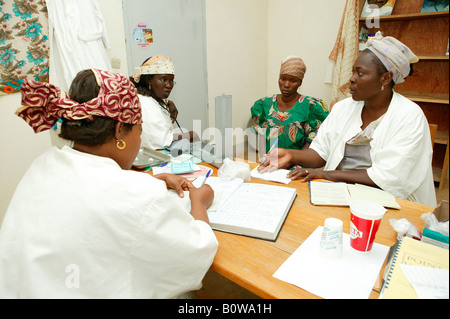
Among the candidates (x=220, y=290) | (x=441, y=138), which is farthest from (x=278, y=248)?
(x=441, y=138)

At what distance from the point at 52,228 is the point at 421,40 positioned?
395 cm

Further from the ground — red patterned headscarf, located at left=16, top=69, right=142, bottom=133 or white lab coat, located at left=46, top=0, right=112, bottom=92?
white lab coat, located at left=46, top=0, right=112, bottom=92

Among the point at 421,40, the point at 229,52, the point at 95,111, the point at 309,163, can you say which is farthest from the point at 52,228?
the point at 421,40

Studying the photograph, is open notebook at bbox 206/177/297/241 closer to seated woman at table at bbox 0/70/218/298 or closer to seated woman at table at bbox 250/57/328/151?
seated woman at table at bbox 0/70/218/298

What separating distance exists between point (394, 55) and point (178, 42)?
2274 millimetres

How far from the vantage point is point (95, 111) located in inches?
32.3

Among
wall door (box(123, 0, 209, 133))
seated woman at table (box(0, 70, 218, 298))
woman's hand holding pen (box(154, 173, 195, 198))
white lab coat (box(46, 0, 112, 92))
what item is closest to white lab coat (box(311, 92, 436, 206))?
woman's hand holding pen (box(154, 173, 195, 198))

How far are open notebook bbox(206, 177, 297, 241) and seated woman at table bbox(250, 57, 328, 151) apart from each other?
1.55m

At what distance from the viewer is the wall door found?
2803mm

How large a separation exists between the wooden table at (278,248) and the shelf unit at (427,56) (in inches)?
101

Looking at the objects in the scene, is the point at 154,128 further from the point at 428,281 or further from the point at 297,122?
the point at 428,281
